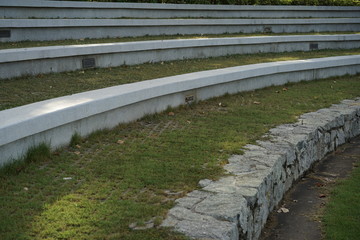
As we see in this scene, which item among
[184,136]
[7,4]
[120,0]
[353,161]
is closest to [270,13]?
[120,0]

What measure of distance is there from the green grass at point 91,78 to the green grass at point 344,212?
376 cm

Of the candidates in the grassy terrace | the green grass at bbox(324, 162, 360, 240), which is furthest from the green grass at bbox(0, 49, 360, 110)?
the green grass at bbox(324, 162, 360, 240)

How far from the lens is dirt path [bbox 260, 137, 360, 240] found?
505 cm

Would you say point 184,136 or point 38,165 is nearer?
point 38,165

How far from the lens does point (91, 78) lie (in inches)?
334

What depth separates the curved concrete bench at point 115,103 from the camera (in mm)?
4762

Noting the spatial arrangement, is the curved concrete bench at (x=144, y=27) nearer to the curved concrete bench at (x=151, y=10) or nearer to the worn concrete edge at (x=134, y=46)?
the curved concrete bench at (x=151, y=10)

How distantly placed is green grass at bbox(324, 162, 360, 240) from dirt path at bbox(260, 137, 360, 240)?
4.4 inches

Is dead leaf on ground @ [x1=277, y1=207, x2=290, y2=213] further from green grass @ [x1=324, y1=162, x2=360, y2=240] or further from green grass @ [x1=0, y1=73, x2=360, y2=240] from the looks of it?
green grass @ [x1=0, y1=73, x2=360, y2=240]

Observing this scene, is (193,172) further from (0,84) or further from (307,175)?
(0,84)

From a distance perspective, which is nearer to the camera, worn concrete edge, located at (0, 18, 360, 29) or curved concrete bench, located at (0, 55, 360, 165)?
curved concrete bench, located at (0, 55, 360, 165)

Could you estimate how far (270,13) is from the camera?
17.1 m

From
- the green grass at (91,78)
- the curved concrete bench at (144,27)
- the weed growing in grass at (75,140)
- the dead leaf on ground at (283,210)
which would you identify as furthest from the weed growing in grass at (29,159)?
the curved concrete bench at (144,27)

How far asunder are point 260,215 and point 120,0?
11247 millimetres
